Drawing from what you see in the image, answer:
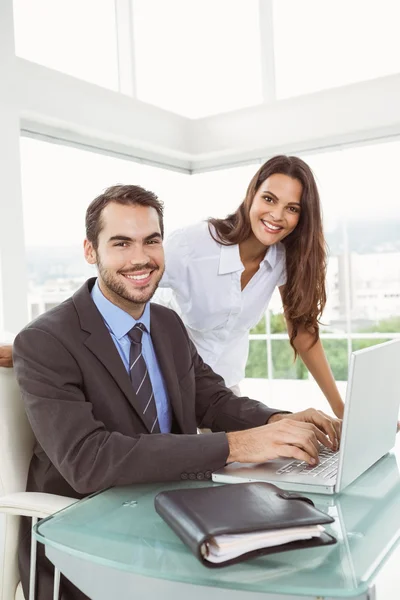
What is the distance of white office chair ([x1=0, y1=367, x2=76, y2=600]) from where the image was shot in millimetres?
1532

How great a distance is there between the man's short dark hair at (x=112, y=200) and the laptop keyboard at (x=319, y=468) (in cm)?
79

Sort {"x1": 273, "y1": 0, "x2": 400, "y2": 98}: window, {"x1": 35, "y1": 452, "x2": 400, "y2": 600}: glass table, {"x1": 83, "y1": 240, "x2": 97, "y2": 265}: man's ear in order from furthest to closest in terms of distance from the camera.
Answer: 1. {"x1": 273, "y1": 0, "x2": 400, "y2": 98}: window
2. {"x1": 83, "y1": 240, "x2": 97, "y2": 265}: man's ear
3. {"x1": 35, "y1": 452, "x2": 400, "y2": 600}: glass table

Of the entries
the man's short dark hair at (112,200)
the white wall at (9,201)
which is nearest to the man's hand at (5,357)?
the man's short dark hair at (112,200)

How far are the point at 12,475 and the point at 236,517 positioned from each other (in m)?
0.87

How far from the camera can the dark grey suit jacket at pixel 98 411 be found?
1420 millimetres

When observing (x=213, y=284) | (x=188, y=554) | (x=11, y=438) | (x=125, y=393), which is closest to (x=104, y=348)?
(x=125, y=393)

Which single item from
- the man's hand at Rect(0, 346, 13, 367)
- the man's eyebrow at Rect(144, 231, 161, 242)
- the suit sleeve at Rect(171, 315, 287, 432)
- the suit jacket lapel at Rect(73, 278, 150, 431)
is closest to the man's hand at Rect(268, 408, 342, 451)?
the suit sleeve at Rect(171, 315, 287, 432)

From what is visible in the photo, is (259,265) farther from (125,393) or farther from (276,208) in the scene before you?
(125,393)

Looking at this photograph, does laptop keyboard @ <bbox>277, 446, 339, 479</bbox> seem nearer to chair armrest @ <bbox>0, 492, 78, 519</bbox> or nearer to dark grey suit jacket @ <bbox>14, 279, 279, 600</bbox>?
dark grey suit jacket @ <bbox>14, 279, 279, 600</bbox>

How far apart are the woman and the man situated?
51 centimetres

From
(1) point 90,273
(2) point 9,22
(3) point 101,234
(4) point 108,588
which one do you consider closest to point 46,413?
(4) point 108,588

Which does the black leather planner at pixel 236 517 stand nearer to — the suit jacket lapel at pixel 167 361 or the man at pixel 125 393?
the man at pixel 125 393

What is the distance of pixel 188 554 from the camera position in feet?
3.44

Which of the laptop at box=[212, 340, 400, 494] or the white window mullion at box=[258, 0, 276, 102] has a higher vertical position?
the white window mullion at box=[258, 0, 276, 102]
